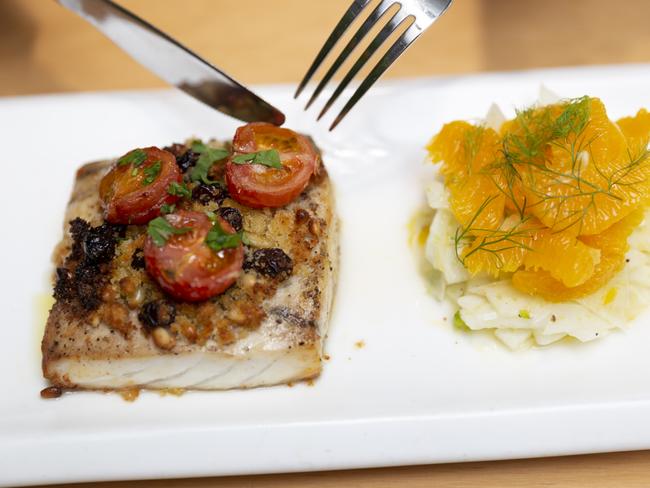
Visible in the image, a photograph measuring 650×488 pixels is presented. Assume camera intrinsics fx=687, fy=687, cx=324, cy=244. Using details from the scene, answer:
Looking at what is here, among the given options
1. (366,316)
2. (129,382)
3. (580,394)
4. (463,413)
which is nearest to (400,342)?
(366,316)

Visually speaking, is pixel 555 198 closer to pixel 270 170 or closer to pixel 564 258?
pixel 564 258

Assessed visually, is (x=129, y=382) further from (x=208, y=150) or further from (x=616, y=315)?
(x=616, y=315)

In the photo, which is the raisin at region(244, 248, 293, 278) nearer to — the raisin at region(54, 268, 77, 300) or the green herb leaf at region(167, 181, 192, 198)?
the green herb leaf at region(167, 181, 192, 198)

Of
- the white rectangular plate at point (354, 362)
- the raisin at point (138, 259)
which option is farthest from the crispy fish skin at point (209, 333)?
the white rectangular plate at point (354, 362)

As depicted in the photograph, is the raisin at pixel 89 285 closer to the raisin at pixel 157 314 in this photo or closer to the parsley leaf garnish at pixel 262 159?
the raisin at pixel 157 314

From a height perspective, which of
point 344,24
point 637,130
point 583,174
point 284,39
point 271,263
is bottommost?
point 271,263

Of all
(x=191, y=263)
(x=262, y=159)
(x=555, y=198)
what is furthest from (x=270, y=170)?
(x=555, y=198)

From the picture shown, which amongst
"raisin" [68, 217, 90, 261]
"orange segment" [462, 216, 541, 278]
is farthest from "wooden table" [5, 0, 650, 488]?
"orange segment" [462, 216, 541, 278]
